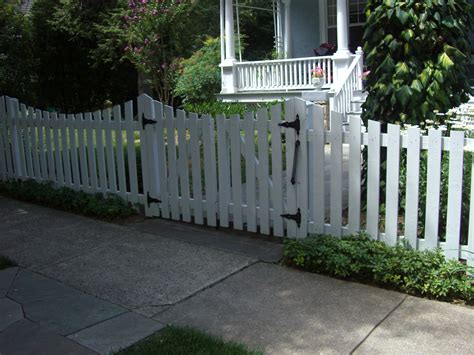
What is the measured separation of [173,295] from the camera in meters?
4.38

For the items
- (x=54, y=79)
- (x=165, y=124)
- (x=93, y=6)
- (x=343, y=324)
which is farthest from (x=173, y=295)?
(x=54, y=79)

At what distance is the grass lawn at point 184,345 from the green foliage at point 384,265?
1345mm

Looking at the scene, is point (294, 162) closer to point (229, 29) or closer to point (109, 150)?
point (109, 150)

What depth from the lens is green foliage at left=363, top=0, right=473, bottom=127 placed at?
16.4ft

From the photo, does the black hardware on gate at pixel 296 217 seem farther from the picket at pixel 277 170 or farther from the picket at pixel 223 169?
the picket at pixel 223 169

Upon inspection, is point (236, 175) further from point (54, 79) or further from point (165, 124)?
point (54, 79)

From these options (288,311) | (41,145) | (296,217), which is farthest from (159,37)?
Answer: (288,311)

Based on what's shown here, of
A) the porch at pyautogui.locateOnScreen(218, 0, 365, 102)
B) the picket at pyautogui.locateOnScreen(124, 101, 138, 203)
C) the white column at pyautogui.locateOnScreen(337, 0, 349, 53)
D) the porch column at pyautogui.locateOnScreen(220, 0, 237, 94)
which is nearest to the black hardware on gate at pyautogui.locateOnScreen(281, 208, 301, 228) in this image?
the picket at pyautogui.locateOnScreen(124, 101, 138, 203)

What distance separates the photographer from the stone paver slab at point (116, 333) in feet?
11.8

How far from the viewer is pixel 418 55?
5.16m

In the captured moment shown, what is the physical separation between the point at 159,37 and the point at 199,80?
2.36m

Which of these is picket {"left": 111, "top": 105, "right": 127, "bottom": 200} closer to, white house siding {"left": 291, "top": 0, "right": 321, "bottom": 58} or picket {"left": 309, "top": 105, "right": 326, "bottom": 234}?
picket {"left": 309, "top": 105, "right": 326, "bottom": 234}

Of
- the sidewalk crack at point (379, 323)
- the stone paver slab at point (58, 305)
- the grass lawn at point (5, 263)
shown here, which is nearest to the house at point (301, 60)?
the sidewalk crack at point (379, 323)

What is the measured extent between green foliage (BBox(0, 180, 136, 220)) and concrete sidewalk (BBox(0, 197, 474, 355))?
71 cm
